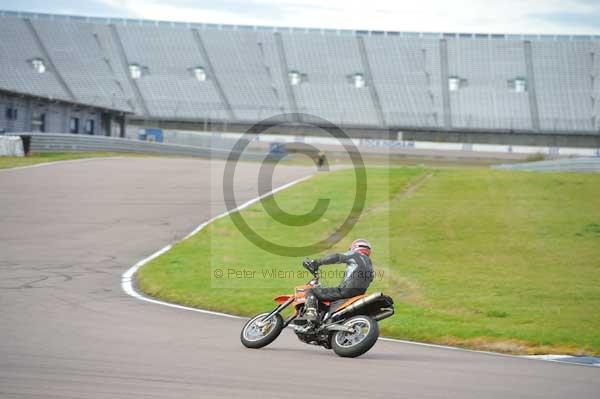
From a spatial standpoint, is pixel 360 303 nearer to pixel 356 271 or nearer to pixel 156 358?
pixel 356 271

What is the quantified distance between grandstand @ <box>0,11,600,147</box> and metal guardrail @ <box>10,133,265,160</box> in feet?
40.0

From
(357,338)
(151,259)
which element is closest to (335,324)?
(357,338)

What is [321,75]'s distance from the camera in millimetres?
74812

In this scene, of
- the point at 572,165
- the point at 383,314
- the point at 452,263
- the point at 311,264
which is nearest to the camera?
the point at 383,314

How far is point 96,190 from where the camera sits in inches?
1189

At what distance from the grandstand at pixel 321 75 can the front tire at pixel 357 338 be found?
5918 cm

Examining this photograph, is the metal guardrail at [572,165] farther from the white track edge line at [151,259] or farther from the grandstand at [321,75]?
the grandstand at [321,75]

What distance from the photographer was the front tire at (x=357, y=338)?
9.98 metres

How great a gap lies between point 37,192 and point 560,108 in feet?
169

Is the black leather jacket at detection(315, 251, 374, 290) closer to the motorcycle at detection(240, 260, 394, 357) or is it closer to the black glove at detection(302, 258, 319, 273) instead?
the black glove at detection(302, 258, 319, 273)

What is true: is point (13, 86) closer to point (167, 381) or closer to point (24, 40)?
point (24, 40)

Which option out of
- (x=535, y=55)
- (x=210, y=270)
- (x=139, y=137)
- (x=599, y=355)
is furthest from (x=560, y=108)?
(x=599, y=355)

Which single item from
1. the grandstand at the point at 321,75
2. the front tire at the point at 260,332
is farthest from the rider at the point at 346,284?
the grandstand at the point at 321,75

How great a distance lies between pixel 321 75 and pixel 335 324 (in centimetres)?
6558
